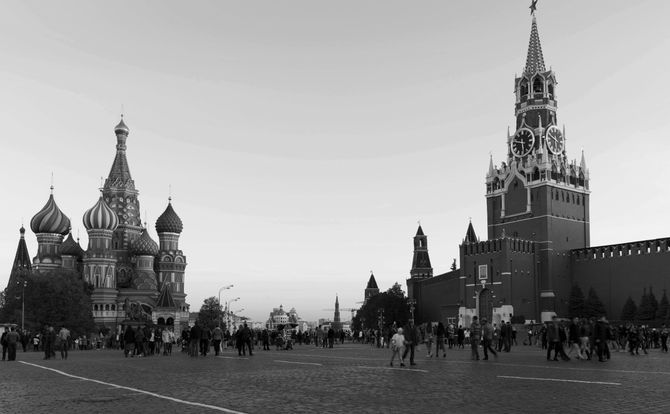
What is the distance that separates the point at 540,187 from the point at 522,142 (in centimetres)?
894

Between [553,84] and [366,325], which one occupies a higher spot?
[553,84]

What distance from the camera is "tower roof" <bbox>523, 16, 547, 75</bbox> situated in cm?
10356

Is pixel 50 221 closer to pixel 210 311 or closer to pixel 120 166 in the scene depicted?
pixel 120 166

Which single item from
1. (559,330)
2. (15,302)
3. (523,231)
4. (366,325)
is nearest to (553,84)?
(523,231)

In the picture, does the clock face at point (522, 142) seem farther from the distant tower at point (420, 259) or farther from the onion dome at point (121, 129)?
the onion dome at point (121, 129)

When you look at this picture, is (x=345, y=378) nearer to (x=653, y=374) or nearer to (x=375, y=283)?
(x=653, y=374)

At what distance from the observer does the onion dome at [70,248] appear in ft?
360

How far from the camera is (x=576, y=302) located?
3597 inches

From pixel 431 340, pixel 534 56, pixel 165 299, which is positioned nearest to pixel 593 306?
pixel 534 56

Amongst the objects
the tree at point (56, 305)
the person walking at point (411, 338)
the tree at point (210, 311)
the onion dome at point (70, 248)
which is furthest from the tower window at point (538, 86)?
the person walking at point (411, 338)

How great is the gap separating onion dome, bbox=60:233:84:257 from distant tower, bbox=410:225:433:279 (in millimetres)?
52295

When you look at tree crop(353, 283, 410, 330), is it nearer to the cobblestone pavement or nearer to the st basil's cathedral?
the st basil's cathedral

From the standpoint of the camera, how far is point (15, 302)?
85062 mm

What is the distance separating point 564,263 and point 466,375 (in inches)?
3109
